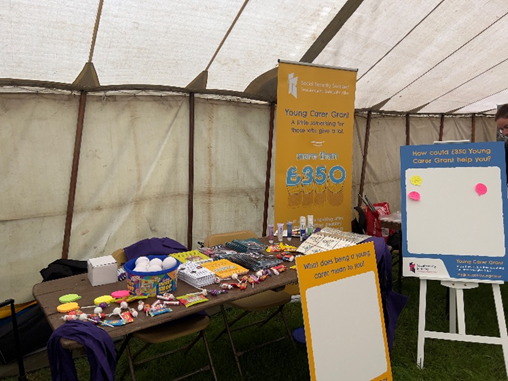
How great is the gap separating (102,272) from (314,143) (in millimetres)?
2620

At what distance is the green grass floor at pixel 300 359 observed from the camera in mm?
2773

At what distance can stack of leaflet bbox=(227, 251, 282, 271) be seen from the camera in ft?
7.77

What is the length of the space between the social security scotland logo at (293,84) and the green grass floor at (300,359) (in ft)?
7.34

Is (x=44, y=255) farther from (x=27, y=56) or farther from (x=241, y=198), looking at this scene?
(x=241, y=198)

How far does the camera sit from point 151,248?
289cm

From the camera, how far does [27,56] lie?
8.71 ft

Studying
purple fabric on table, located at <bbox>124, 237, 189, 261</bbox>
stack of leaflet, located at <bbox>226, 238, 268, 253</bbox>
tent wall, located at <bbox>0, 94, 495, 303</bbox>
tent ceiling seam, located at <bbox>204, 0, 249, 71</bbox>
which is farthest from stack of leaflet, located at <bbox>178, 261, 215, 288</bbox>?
tent ceiling seam, located at <bbox>204, 0, 249, 71</bbox>

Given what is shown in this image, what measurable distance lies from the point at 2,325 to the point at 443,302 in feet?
13.4

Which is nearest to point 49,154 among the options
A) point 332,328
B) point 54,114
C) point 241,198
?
point 54,114

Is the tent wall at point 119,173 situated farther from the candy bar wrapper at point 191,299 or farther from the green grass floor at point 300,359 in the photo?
the candy bar wrapper at point 191,299

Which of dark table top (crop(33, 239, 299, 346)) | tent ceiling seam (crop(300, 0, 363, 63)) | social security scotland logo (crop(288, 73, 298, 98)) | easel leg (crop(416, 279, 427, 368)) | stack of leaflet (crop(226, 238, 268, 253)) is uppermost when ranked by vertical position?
tent ceiling seam (crop(300, 0, 363, 63))

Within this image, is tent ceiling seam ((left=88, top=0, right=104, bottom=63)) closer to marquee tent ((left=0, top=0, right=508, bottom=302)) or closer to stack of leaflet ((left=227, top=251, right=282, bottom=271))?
marquee tent ((left=0, top=0, right=508, bottom=302))

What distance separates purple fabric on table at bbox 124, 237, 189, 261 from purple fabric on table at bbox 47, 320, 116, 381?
3.89 feet

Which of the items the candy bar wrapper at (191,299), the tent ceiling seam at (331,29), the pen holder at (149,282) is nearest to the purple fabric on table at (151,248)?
the pen holder at (149,282)
